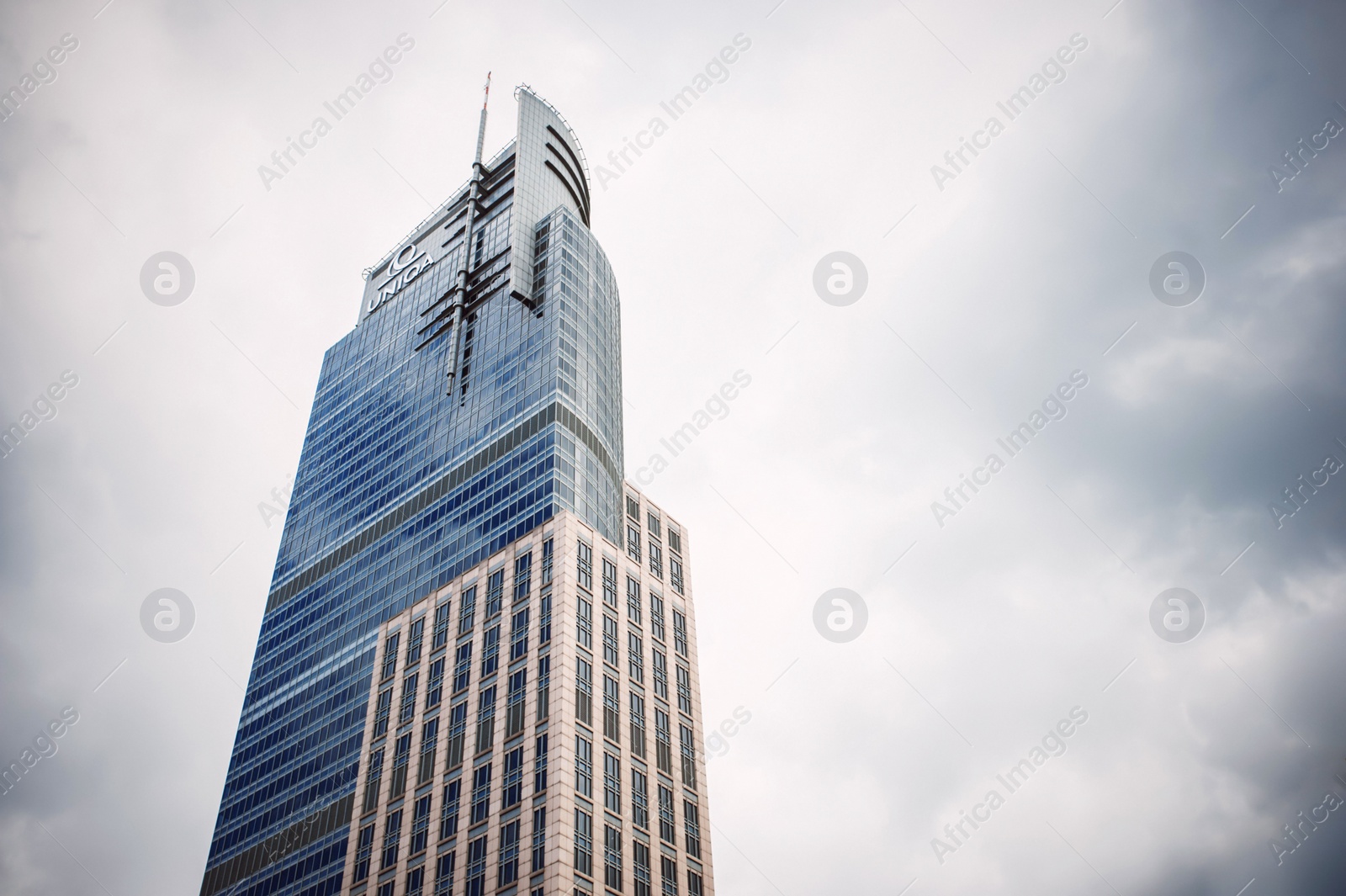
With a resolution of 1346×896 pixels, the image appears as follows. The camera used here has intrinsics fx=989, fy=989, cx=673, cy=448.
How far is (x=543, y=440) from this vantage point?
106000 millimetres

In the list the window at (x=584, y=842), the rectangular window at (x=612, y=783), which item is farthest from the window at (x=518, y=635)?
the window at (x=584, y=842)

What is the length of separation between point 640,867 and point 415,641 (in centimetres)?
3479

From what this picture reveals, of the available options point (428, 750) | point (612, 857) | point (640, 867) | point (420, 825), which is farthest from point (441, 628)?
point (640, 867)

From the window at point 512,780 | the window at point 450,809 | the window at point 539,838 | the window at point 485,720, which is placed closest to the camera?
the window at point 539,838

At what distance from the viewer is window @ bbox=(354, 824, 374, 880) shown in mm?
91312

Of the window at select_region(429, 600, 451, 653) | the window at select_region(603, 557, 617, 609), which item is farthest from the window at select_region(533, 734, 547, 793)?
the window at select_region(429, 600, 451, 653)

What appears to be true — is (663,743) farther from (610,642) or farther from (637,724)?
(610,642)

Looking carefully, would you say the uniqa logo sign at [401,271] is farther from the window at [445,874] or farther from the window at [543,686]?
the window at [445,874]

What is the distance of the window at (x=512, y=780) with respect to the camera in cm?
8281

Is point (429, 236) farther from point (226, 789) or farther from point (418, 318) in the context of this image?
point (226, 789)

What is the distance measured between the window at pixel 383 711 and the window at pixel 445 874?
1829 cm

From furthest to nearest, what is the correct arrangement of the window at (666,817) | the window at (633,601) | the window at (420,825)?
the window at (633,601) < the window at (666,817) < the window at (420,825)

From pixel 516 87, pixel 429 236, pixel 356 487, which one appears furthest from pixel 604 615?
pixel 516 87

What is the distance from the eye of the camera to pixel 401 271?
152 m
